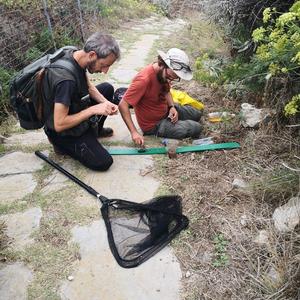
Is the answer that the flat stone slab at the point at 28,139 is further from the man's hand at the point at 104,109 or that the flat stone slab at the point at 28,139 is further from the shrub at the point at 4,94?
the man's hand at the point at 104,109

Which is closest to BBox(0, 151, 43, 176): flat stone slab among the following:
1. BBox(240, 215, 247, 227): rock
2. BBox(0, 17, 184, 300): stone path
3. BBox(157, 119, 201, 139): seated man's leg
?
BBox(0, 17, 184, 300): stone path

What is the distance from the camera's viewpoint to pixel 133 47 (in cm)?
790

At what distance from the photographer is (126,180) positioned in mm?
3459

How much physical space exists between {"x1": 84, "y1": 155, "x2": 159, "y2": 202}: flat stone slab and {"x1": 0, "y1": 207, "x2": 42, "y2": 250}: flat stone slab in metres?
0.61

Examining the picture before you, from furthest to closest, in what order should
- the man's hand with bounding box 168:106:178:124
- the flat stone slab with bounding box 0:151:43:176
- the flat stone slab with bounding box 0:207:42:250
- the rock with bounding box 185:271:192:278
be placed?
the man's hand with bounding box 168:106:178:124
the flat stone slab with bounding box 0:151:43:176
the flat stone slab with bounding box 0:207:42:250
the rock with bounding box 185:271:192:278

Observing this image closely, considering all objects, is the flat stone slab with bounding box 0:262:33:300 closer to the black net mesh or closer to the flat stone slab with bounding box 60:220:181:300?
the flat stone slab with bounding box 60:220:181:300

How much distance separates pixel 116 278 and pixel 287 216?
1282 millimetres

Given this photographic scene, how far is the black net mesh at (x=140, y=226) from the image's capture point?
262 cm

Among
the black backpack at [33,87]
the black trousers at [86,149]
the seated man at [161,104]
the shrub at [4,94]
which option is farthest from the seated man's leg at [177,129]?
the shrub at [4,94]

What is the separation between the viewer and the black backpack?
3.27 metres

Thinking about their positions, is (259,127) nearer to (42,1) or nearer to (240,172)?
(240,172)

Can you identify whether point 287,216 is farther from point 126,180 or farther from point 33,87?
point 33,87

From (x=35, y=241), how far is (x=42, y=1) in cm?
481

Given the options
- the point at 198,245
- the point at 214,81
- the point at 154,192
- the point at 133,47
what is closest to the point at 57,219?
the point at 154,192
